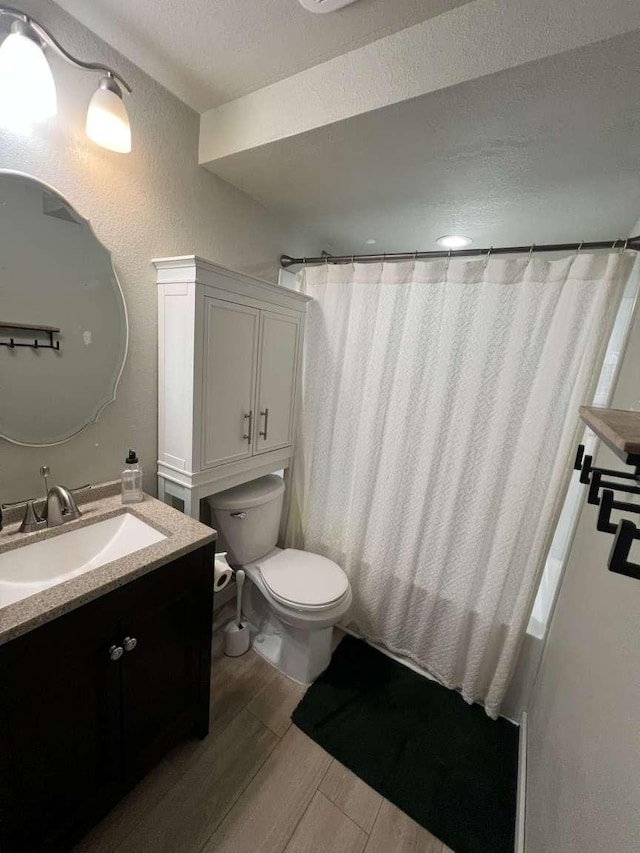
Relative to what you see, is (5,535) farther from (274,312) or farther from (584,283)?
(584,283)

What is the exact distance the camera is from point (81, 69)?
1.02 meters

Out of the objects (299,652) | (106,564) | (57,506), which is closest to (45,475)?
(57,506)

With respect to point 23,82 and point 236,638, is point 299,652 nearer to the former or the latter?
point 236,638

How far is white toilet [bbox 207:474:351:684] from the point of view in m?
Result: 1.49

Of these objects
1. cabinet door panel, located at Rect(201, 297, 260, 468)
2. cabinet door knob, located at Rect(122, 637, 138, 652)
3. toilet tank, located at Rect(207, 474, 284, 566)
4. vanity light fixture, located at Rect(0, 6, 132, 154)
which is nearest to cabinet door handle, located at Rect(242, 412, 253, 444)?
cabinet door panel, located at Rect(201, 297, 260, 468)

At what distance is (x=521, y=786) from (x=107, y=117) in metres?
2.57

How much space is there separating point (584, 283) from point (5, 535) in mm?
2047

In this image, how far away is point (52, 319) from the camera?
1083 mm

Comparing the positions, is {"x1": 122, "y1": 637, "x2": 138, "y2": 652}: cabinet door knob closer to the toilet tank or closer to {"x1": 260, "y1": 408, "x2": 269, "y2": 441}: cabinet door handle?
the toilet tank

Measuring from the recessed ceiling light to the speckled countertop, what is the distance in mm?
1897

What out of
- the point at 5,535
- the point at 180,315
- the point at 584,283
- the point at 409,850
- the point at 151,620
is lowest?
the point at 409,850

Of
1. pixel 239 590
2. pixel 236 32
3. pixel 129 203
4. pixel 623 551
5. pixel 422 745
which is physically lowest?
pixel 422 745

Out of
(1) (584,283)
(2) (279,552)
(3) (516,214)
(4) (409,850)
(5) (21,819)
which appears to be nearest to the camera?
(5) (21,819)

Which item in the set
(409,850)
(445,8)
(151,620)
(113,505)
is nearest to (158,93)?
(445,8)
